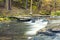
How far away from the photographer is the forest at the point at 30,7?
42000mm

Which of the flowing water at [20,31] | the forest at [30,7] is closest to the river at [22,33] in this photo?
the flowing water at [20,31]

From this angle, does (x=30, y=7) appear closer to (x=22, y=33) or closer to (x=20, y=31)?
(x=20, y=31)

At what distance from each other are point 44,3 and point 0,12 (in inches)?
502

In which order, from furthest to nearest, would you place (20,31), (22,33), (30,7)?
(30,7), (20,31), (22,33)

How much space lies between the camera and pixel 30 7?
147 ft

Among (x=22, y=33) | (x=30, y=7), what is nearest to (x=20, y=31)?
(x=22, y=33)

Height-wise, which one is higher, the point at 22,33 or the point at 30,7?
the point at 22,33

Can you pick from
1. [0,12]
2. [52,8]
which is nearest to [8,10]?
A: [0,12]

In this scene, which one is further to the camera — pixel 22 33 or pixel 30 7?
pixel 30 7

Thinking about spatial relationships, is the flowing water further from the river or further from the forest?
the forest

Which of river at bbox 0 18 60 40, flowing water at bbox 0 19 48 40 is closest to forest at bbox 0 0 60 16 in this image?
flowing water at bbox 0 19 48 40

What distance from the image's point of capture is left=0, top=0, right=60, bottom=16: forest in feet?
138

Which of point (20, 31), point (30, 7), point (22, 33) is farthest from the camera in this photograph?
point (30, 7)

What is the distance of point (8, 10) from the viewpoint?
42.0 meters
